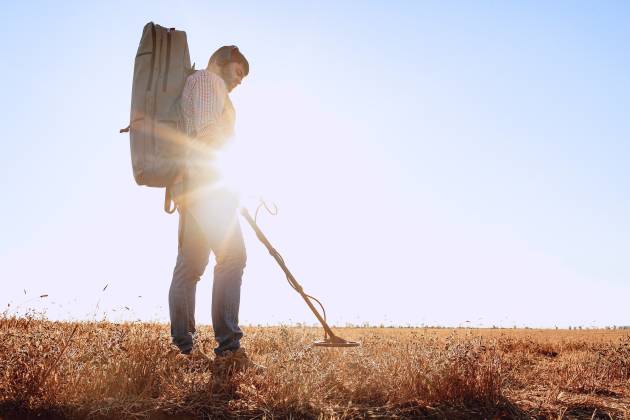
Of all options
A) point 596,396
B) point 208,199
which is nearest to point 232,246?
point 208,199

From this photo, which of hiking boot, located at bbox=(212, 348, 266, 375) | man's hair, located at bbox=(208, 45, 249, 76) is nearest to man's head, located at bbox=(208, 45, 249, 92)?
man's hair, located at bbox=(208, 45, 249, 76)

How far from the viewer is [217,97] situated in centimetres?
414

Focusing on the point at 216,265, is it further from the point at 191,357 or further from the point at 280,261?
the point at 191,357

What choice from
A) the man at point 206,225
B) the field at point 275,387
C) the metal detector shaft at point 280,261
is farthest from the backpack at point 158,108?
the field at point 275,387

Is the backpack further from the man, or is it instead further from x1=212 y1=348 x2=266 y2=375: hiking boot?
x1=212 y1=348 x2=266 y2=375: hiking boot

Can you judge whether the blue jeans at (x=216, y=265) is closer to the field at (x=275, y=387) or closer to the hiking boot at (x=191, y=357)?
the hiking boot at (x=191, y=357)

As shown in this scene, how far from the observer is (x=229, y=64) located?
461 centimetres

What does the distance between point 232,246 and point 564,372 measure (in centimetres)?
321

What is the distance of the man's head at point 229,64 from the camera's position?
181 inches

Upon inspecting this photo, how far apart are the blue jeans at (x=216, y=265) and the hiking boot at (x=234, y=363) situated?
6.0 inches

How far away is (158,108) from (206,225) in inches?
39.4

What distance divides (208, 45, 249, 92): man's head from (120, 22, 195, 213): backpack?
34cm

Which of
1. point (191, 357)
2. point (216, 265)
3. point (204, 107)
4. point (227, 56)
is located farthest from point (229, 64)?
point (191, 357)

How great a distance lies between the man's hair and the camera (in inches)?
181
